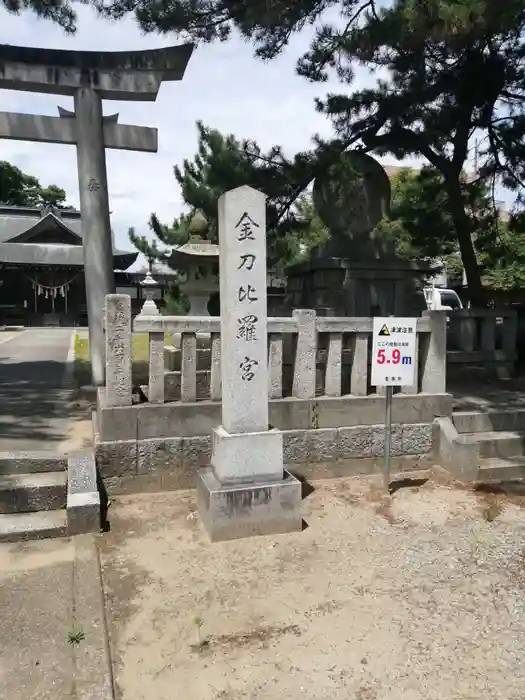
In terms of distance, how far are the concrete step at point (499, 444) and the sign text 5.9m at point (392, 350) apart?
46.6 inches

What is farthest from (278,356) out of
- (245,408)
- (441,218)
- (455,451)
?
(441,218)

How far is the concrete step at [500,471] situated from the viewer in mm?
5383

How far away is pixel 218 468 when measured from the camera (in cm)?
438

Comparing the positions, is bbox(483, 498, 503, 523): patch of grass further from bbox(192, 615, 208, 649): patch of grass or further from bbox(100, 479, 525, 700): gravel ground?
bbox(192, 615, 208, 649): patch of grass

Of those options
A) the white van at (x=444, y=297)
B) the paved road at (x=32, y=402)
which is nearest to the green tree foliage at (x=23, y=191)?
the white van at (x=444, y=297)

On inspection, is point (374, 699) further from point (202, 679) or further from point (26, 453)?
point (26, 453)

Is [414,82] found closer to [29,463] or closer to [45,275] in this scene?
[29,463]

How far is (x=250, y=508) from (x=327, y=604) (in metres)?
1.06

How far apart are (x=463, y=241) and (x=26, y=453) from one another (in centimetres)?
705

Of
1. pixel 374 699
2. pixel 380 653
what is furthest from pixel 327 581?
pixel 374 699

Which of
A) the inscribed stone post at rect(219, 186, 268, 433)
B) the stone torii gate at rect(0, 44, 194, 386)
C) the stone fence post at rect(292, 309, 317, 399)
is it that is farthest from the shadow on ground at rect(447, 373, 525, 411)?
the stone torii gate at rect(0, 44, 194, 386)

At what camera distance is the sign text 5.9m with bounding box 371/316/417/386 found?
197 inches

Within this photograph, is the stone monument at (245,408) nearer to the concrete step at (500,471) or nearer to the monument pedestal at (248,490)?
the monument pedestal at (248,490)

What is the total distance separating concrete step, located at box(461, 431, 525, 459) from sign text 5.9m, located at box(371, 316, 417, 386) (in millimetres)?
1183
